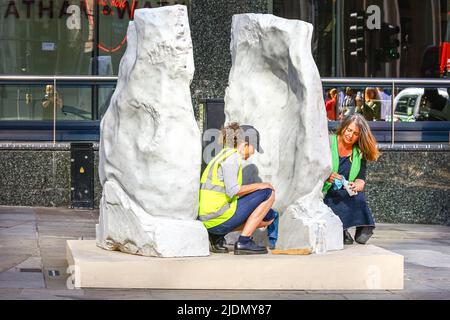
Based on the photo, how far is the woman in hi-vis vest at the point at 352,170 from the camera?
1162cm

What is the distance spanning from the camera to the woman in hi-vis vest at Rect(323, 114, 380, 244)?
458 inches

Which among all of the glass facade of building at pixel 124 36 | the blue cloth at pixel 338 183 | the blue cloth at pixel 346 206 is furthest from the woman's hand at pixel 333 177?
the glass facade of building at pixel 124 36

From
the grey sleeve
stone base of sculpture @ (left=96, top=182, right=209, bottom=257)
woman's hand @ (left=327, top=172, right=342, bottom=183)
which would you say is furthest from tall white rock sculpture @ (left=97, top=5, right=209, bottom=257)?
woman's hand @ (left=327, top=172, right=342, bottom=183)

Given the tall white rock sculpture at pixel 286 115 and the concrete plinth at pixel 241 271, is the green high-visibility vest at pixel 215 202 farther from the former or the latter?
the tall white rock sculpture at pixel 286 115

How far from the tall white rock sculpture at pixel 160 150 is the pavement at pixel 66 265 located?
0.53m

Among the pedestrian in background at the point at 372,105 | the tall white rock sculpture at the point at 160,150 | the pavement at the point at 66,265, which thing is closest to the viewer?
the pavement at the point at 66,265

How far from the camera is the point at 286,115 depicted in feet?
37.0

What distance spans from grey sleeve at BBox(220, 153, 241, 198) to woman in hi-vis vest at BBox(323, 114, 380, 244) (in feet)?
5.77

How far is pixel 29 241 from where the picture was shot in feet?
42.5

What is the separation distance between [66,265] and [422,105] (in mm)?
8829

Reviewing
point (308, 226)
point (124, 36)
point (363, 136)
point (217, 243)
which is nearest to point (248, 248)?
point (217, 243)

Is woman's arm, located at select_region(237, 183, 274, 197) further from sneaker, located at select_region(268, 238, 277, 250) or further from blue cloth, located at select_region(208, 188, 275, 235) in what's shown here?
sneaker, located at select_region(268, 238, 277, 250)

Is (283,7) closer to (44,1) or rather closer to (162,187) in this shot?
(44,1)

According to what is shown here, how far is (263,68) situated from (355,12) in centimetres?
986
